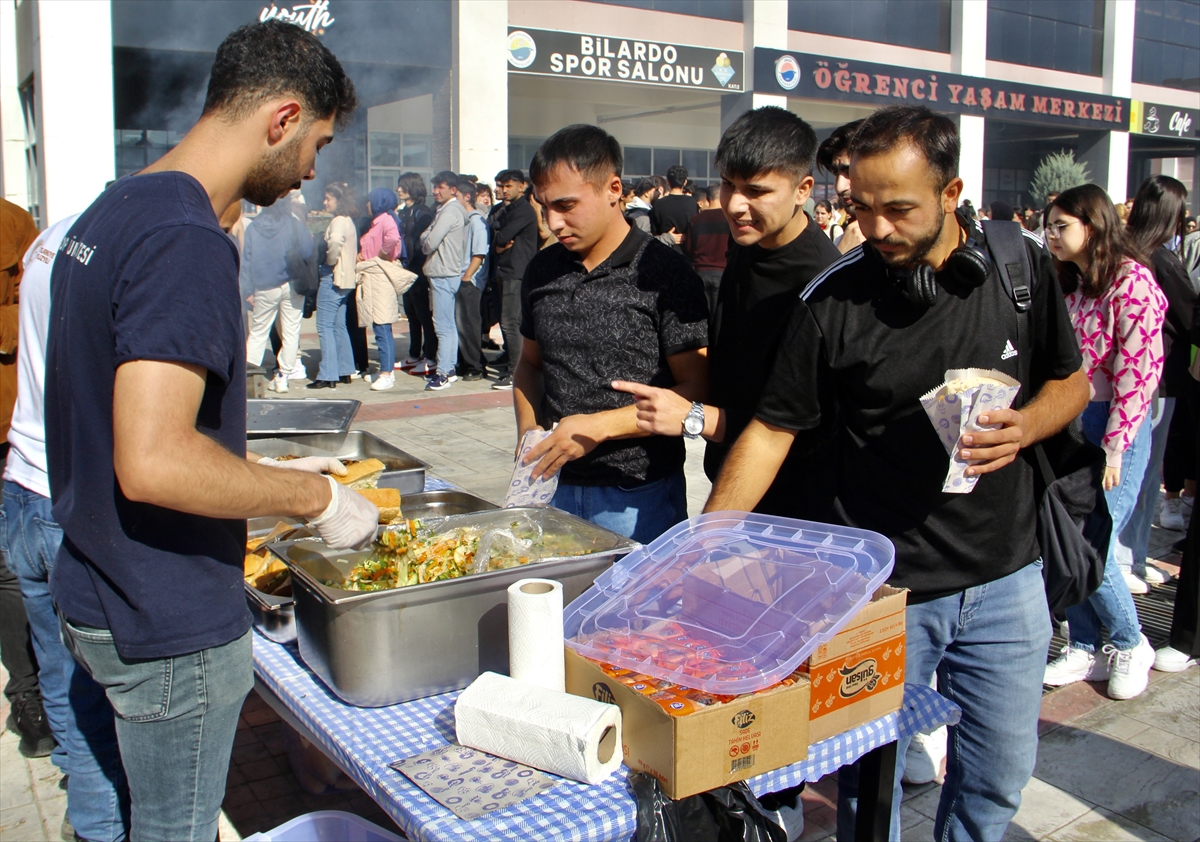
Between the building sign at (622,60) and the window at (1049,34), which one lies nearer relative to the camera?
the building sign at (622,60)

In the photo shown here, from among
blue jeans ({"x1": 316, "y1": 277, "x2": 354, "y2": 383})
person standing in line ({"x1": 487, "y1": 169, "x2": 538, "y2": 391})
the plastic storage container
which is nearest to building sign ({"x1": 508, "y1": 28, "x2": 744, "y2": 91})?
person standing in line ({"x1": 487, "y1": 169, "x2": 538, "y2": 391})

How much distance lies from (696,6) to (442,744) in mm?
20798

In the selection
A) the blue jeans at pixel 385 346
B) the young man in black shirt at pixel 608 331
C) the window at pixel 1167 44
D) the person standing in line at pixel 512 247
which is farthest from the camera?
the window at pixel 1167 44

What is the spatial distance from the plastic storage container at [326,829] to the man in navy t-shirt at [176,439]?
1.68ft

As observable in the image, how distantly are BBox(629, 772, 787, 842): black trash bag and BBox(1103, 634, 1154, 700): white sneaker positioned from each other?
2.66 m

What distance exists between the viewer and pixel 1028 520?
2.32 meters

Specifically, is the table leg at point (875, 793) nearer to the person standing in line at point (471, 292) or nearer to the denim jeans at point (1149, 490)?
the denim jeans at point (1149, 490)

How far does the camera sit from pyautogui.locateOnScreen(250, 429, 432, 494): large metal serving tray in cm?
339

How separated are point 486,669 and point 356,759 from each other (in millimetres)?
341

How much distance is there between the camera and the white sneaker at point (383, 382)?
9984 mm

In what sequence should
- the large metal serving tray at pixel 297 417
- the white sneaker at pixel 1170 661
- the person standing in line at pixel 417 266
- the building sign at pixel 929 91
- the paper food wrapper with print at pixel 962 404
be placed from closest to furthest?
the paper food wrapper with print at pixel 962 404, the large metal serving tray at pixel 297 417, the white sneaker at pixel 1170 661, the person standing in line at pixel 417 266, the building sign at pixel 929 91

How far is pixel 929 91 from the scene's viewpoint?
22.5 m

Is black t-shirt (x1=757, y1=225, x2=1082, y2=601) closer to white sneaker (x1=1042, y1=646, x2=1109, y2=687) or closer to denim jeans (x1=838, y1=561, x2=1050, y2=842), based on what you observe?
denim jeans (x1=838, y1=561, x2=1050, y2=842)

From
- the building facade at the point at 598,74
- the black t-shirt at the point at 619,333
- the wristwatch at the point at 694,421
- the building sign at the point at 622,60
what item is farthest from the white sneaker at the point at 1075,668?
the building sign at the point at 622,60
